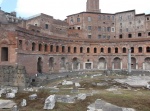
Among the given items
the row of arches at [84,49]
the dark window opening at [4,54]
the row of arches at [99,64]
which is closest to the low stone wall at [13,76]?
the dark window opening at [4,54]

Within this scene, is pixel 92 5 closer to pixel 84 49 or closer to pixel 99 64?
pixel 84 49

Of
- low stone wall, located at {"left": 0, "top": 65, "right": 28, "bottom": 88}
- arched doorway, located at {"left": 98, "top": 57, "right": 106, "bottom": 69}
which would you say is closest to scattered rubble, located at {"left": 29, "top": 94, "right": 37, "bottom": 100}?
low stone wall, located at {"left": 0, "top": 65, "right": 28, "bottom": 88}

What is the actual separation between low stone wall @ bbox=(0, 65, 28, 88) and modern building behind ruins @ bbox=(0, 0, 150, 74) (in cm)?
→ 283

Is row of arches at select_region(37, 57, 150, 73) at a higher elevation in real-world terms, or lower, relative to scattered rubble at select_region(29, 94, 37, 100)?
higher

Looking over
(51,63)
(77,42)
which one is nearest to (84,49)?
(77,42)

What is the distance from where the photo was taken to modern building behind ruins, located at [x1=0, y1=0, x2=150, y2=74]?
3638 centimetres

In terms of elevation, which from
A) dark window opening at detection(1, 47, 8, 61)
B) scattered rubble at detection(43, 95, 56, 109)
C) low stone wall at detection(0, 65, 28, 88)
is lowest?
scattered rubble at detection(43, 95, 56, 109)

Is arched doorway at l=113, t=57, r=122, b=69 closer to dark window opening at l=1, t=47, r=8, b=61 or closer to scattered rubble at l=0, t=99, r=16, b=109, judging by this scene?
dark window opening at l=1, t=47, r=8, b=61

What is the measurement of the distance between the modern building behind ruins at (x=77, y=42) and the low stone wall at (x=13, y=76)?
2.83m

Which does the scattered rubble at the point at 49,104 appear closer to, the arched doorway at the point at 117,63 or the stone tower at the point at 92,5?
the arched doorway at the point at 117,63

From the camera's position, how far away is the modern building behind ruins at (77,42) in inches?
1432

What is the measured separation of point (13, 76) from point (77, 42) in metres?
27.0

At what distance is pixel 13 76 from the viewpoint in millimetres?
31312

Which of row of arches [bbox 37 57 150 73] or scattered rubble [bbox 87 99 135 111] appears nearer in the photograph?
scattered rubble [bbox 87 99 135 111]
